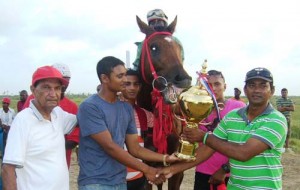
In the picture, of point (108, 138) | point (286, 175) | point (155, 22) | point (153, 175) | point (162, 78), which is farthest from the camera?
point (286, 175)

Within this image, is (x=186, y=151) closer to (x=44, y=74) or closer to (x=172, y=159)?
(x=172, y=159)

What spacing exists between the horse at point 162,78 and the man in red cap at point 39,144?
1290mm

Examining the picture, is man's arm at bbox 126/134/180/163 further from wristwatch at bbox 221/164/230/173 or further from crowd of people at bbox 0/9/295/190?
wristwatch at bbox 221/164/230/173

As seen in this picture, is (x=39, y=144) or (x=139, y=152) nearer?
(x=39, y=144)

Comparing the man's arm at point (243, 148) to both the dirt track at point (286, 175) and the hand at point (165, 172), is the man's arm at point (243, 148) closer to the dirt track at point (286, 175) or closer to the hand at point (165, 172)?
the hand at point (165, 172)

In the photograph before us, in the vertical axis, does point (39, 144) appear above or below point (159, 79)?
below

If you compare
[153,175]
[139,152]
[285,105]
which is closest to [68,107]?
[139,152]

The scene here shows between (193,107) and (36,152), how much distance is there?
4.09 feet

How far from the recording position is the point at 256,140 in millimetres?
2951

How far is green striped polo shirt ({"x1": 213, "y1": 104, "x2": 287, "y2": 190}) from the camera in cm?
300

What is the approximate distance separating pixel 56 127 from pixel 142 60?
5.21 ft

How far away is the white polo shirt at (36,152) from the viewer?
2619 mm

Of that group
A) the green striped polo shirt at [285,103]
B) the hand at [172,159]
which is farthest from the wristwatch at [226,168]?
the green striped polo shirt at [285,103]

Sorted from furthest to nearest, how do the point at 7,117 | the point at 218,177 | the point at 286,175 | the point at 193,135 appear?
the point at 7,117 < the point at 286,175 < the point at 218,177 < the point at 193,135
